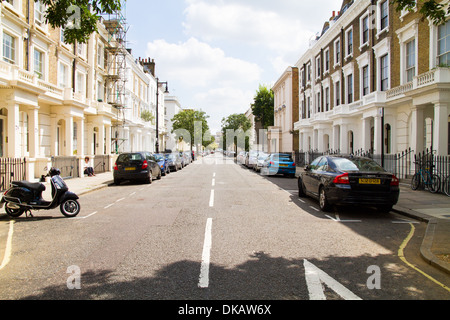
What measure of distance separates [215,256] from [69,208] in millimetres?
5086

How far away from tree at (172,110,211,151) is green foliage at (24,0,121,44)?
158 ft

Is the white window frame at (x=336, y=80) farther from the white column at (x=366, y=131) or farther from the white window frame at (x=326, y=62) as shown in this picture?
the white column at (x=366, y=131)

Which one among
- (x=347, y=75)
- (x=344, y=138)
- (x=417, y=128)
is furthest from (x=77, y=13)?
(x=347, y=75)

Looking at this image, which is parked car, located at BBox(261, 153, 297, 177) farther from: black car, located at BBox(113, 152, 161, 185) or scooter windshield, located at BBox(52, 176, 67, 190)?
scooter windshield, located at BBox(52, 176, 67, 190)

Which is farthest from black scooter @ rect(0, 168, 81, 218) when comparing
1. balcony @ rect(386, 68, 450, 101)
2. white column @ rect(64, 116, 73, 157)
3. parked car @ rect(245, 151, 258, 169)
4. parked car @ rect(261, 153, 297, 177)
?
parked car @ rect(245, 151, 258, 169)

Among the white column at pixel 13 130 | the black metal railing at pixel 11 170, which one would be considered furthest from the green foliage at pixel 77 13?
the white column at pixel 13 130

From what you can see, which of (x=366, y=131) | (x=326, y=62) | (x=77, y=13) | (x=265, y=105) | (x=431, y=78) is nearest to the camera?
(x=77, y=13)

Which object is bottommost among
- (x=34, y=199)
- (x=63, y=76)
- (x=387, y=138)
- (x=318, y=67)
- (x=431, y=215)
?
(x=431, y=215)

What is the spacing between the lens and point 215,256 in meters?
4.97

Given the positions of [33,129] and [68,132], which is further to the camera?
[68,132]

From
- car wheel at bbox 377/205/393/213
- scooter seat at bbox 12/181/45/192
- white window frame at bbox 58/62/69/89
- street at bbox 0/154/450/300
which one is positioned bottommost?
street at bbox 0/154/450/300

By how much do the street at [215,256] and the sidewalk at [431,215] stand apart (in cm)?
19

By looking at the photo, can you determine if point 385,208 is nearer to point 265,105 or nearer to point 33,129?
point 33,129

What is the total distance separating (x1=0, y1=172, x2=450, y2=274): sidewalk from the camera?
495cm
